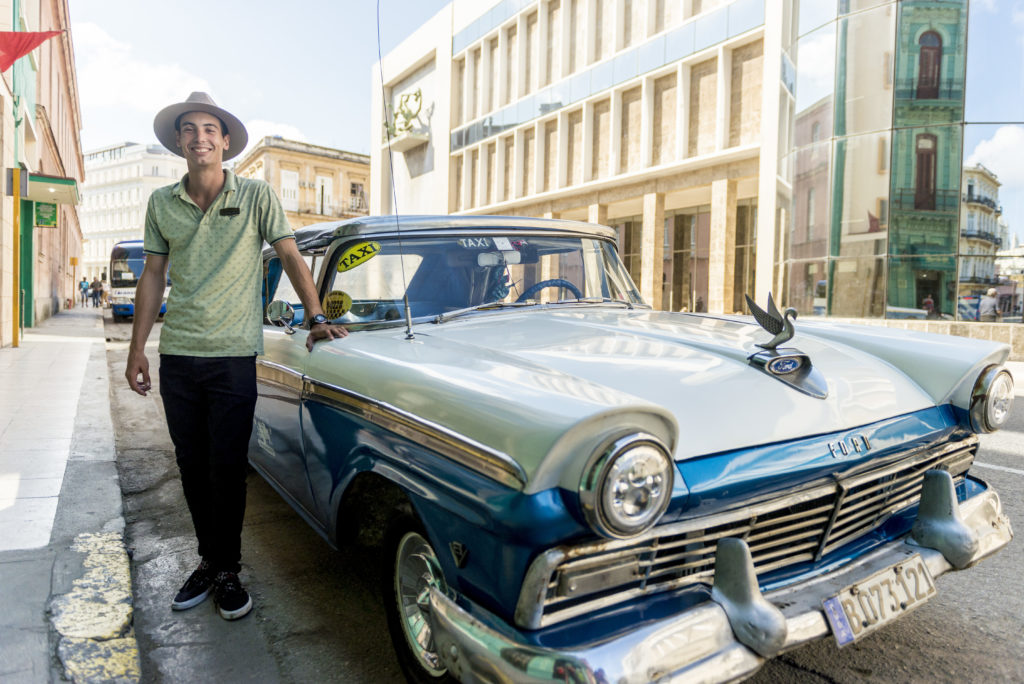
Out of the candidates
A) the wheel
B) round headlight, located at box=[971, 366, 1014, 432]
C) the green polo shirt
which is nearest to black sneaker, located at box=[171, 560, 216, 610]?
the green polo shirt

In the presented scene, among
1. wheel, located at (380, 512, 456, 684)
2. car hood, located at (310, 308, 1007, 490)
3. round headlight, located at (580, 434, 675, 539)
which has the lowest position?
wheel, located at (380, 512, 456, 684)

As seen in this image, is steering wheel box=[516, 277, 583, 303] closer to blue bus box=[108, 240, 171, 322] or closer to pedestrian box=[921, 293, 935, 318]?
pedestrian box=[921, 293, 935, 318]

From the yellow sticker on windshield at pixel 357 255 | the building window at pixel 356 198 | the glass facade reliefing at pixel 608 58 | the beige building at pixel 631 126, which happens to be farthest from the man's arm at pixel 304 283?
the building window at pixel 356 198

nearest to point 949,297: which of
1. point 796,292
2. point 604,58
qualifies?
point 796,292

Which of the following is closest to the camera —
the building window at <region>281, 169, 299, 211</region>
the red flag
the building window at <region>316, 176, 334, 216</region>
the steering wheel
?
the steering wheel

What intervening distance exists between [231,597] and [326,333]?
1050 mm

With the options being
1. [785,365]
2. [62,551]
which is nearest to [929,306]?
[785,365]

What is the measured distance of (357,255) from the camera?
10.0 feet

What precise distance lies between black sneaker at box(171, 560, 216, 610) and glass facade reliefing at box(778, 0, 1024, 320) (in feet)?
47.8

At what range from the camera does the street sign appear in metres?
19.2

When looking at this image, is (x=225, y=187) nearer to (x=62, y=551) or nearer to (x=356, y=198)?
(x=62, y=551)

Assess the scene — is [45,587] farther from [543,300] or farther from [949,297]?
[949,297]

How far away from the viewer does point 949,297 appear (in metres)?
14.1

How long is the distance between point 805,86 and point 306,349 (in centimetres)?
1609
